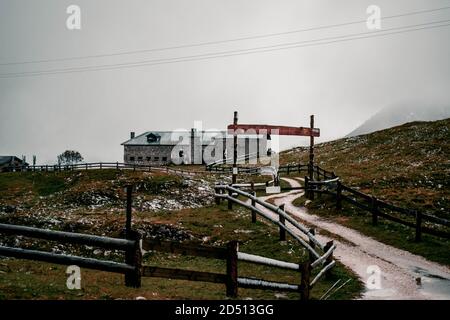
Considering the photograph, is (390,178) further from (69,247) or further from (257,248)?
(69,247)

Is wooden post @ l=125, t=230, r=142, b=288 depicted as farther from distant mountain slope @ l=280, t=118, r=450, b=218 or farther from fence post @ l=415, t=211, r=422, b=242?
distant mountain slope @ l=280, t=118, r=450, b=218

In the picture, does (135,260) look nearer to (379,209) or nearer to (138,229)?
(138,229)

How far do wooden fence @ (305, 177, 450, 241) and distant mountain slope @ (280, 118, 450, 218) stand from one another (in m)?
2.69

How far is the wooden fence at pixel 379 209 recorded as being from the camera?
699 inches

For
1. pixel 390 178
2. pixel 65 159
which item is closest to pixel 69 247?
pixel 390 178

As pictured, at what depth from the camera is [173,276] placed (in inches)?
356

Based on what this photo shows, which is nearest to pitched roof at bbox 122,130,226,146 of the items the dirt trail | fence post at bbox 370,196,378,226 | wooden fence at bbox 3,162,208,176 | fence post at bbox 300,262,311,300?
wooden fence at bbox 3,162,208,176

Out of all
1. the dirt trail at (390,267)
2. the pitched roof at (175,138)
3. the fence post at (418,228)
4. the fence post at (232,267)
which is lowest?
the dirt trail at (390,267)

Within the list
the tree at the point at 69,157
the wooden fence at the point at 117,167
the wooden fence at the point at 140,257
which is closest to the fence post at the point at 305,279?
the wooden fence at the point at 140,257

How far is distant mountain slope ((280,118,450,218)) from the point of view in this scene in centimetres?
2840

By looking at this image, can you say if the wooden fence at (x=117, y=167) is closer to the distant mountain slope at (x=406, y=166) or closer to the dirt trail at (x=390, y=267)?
the distant mountain slope at (x=406, y=166)

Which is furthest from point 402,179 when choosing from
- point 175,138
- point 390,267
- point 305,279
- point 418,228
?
point 175,138
